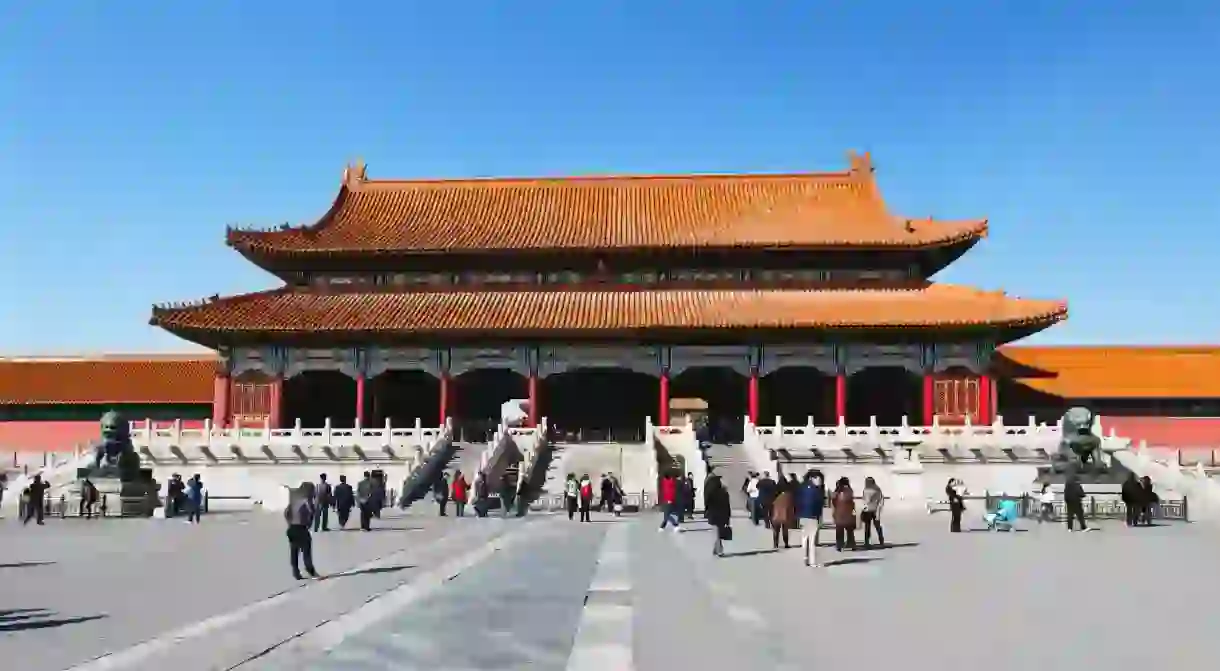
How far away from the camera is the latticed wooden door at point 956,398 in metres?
41.9

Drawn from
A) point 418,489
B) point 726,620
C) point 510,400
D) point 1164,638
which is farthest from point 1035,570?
point 510,400

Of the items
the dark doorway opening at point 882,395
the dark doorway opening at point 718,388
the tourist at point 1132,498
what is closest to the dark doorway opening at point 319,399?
the dark doorway opening at point 718,388

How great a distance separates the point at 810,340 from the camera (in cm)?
4259

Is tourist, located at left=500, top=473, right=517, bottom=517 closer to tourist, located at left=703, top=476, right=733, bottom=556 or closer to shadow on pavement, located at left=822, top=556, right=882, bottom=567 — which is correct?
tourist, located at left=703, top=476, right=733, bottom=556

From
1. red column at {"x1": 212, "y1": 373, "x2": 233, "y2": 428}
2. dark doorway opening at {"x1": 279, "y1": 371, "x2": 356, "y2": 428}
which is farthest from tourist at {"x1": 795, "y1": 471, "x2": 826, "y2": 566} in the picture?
red column at {"x1": 212, "y1": 373, "x2": 233, "y2": 428}

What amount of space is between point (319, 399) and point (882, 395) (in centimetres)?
2419

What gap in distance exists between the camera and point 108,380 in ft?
161

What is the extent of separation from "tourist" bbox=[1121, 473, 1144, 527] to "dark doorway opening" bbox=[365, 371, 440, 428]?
29.3 metres

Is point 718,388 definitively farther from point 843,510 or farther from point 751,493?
point 843,510

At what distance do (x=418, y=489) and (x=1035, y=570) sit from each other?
20.4 metres

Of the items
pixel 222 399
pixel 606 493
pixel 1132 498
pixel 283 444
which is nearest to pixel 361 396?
pixel 222 399

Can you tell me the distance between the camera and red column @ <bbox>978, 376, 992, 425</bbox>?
41.8 meters

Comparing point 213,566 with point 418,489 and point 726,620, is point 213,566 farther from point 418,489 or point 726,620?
point 418,489

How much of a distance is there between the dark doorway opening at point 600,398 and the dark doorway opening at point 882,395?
8.46 metres
